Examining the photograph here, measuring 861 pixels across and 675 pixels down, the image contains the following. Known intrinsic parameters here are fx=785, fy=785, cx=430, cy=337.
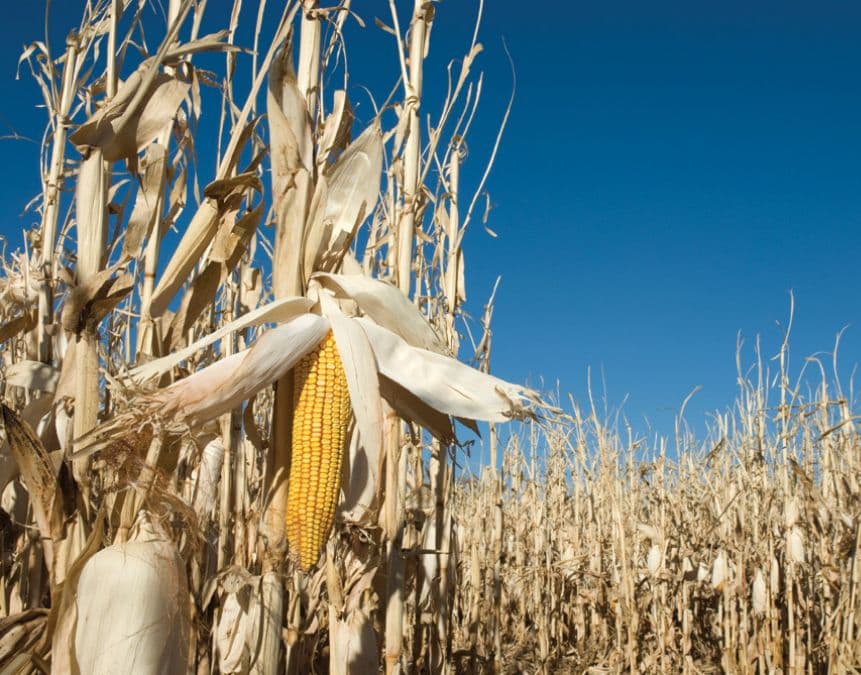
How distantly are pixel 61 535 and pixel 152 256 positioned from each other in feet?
3.05

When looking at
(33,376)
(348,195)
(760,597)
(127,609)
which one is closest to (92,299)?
(127,609)

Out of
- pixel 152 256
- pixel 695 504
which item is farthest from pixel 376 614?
pixel 695 504

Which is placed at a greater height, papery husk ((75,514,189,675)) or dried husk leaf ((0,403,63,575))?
dried husk leaf ((0,403,63,575))

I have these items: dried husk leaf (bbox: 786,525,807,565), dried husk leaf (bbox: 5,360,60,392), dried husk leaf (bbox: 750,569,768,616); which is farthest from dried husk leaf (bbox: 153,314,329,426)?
dried husk leaf (bbox: 750,569,768,616)

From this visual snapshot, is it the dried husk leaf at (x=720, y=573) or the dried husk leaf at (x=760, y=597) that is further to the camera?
the dried husk leaf at (x=720, y=573)

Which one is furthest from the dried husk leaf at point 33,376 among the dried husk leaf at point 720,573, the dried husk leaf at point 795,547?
the dried husk leaf at point 720,573

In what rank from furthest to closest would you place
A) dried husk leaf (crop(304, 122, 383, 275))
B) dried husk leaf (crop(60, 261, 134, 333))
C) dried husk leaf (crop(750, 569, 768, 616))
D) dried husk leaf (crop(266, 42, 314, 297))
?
dried husk leaf (crop(750, 569, 768, 616))
dried husk leaf (crop(304, 122, 383, 275))
dried husk leaf (crop(266, 42, 314, 297))
dried husk leaf (crop(60, 261, 134, 333))

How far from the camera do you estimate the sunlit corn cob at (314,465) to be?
1611mm

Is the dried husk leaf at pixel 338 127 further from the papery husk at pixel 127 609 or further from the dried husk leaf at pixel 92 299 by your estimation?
the papery husk at pixel 127 609

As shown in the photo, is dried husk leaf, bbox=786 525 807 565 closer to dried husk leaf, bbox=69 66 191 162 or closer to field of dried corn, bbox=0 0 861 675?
field of dried corn, bbox=0 0 861 675

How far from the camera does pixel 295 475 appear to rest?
1.62 m

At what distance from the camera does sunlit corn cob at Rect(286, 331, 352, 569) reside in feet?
→ 5.29

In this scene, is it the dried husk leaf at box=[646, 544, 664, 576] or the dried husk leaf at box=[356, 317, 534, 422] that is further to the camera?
the dried husk leaf at box=[646, 544, 664, 576]

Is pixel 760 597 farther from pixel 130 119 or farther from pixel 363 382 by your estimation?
pixel 130 119
